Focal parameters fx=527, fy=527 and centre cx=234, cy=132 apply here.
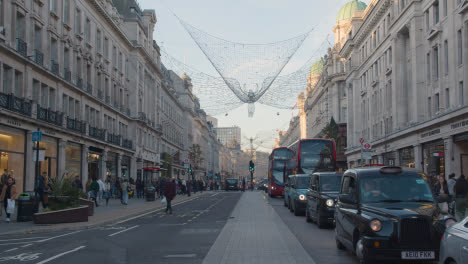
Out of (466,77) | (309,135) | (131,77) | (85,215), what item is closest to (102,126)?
(131,77)

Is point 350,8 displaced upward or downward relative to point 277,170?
upward

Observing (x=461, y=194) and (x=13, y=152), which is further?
(x=13, y=152)

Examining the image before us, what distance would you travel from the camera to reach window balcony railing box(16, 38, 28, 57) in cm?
2842

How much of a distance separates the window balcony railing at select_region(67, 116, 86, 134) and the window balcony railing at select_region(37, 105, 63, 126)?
1.95 metres

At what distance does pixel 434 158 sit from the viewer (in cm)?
3662

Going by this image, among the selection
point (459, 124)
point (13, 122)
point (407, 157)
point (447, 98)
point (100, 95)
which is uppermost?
point (100, 95)

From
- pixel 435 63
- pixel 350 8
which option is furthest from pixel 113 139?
pixel 350 8

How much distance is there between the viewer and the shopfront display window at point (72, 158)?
37.0 m

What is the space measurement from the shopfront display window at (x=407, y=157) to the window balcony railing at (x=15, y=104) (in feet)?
92.7

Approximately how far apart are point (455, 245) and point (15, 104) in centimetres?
2568

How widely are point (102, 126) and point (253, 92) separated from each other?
20.8m

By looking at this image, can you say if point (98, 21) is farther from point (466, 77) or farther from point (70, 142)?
point (466, 77)

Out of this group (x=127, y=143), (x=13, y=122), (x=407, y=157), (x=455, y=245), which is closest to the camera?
(x=455, y=245)

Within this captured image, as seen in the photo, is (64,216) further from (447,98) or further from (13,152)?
(447,98)
